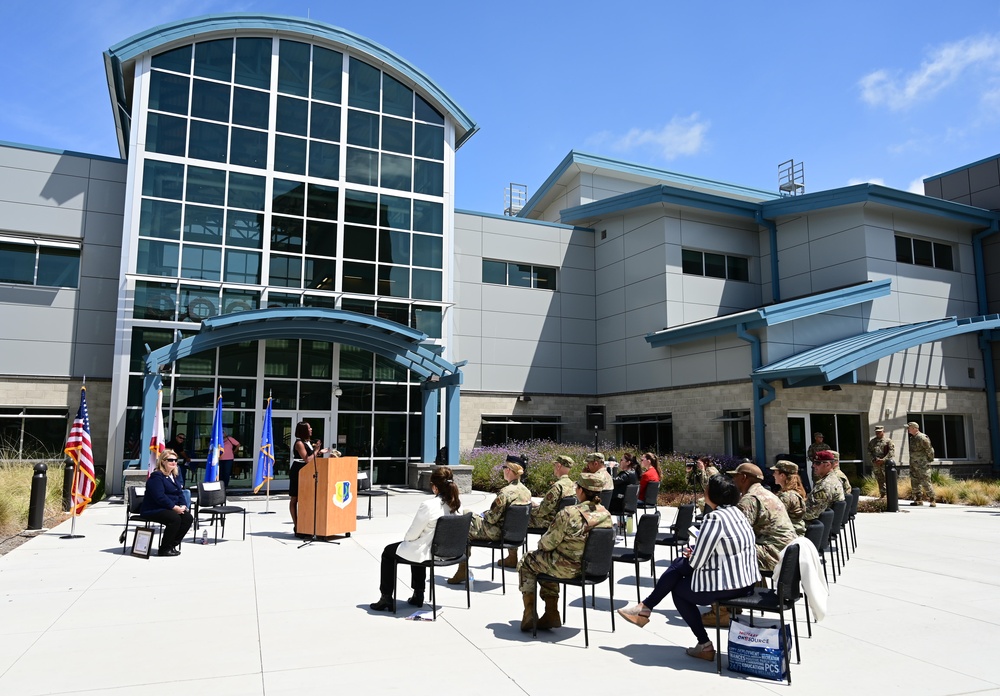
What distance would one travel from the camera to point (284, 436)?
19984 millimetres

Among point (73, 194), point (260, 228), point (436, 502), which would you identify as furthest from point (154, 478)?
point (73, 194)

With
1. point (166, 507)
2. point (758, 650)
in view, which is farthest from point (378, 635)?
point (166, 507)

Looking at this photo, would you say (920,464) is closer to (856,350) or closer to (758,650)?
(856,350)

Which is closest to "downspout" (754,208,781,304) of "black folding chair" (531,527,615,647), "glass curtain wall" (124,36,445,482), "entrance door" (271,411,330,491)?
"glass curtain wall" (124,36,445,482)

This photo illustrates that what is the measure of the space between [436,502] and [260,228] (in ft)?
49.4

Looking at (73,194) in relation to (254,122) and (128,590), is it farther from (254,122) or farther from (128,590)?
(128,590)

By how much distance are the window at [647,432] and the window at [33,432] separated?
16.5 metres

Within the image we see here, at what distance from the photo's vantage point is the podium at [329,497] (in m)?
11.3

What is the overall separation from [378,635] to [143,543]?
17.7 ft

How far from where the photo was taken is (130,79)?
20.5 meters

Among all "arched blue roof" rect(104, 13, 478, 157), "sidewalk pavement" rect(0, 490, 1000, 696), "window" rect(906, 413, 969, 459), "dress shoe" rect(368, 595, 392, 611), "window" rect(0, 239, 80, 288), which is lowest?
"sidewalk pavement" rect(0, 490, 1000, 696)

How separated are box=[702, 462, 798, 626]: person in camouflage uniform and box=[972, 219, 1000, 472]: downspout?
20439 millimetres

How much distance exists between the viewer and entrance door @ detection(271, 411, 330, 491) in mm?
19723

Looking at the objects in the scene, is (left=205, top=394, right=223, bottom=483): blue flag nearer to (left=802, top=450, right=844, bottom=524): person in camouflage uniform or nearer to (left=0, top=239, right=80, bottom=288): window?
(left=0, top=239, right=80, bottom=288): window
